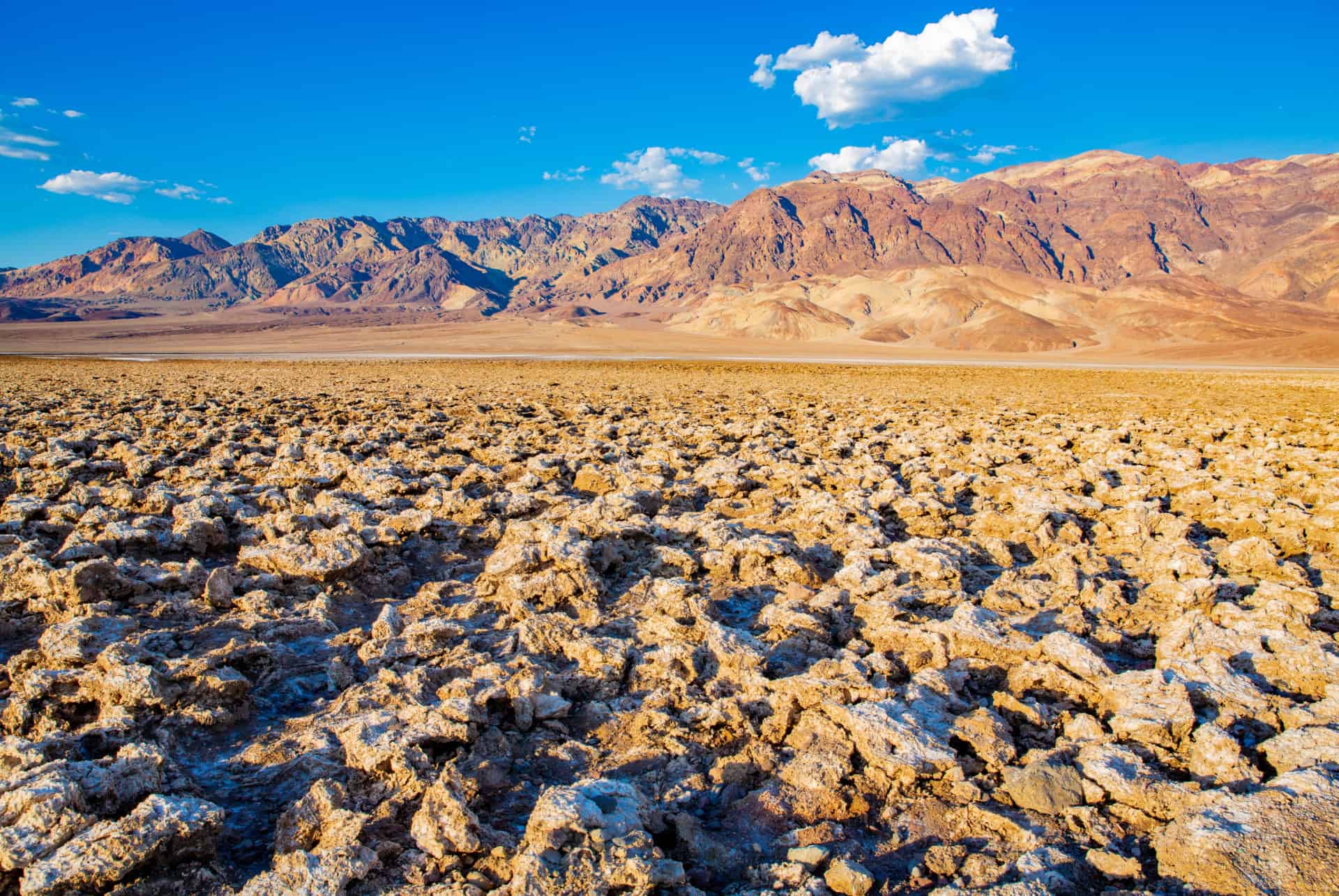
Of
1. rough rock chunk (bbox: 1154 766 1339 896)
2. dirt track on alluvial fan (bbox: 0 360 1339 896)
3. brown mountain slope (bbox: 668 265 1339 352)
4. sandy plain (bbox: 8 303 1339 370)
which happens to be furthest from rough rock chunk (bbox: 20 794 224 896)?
brown mountain slope (bbox: 668 265 1339 352)

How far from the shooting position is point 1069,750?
2885 mm

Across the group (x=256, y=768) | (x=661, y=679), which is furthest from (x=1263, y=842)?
(x=256, y=768)

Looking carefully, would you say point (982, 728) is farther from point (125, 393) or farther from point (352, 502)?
point (125, 393)

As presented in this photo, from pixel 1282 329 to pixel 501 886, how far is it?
112034 mm

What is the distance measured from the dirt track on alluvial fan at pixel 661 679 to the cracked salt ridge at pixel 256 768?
0.02m

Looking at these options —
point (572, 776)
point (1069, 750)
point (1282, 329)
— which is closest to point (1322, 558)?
point (1069, 750)

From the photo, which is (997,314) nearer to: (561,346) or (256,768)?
(561,346)

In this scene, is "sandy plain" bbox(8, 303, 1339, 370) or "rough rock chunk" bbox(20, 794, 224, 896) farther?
"sandy plain" bbox(8, 303, 1339, 370)

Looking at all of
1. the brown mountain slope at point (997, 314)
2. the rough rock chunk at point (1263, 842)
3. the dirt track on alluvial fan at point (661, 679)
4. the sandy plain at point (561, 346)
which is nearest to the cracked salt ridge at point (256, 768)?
the dirt track on alluvial fan at point (661, 679)

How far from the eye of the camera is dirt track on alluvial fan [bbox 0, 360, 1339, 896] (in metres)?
2.26

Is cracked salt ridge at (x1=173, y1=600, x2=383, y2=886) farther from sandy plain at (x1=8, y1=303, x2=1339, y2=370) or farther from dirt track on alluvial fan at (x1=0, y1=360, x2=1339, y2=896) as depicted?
sandy plain at (x1=8, y1=303, x2=1339, y2=370)

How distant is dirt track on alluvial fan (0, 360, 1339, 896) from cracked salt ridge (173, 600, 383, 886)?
0.05 ft

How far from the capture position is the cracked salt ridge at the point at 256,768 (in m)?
2.43

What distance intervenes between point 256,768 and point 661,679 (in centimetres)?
175
